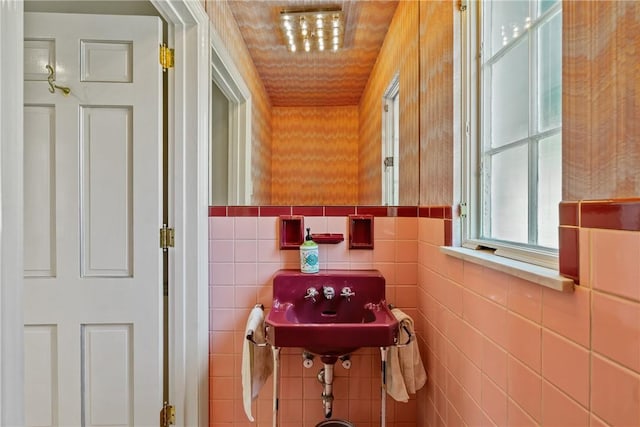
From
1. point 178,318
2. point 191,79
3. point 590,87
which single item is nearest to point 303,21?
point 191,79

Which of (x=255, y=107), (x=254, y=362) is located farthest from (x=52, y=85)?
(x=254, y=362)

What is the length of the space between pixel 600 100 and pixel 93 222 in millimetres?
1633

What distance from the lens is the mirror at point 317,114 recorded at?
4.95ft

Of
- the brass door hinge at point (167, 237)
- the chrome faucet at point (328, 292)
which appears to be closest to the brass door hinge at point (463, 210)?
the chrome faucet at point (328, 292)

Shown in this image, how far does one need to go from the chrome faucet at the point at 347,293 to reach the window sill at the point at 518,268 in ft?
1.52

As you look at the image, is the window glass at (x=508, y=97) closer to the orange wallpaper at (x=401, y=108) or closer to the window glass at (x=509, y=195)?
the window glass at (x=509, y=195)

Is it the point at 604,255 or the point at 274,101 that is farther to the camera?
the point at 274,101

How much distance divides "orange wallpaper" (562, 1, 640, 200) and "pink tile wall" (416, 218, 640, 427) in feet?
0.31

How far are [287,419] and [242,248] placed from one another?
0.83m

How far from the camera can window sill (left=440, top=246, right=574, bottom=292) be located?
1.91 ft

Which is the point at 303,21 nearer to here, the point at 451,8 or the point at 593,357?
the point at 451,8

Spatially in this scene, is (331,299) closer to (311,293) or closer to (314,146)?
(311,293)

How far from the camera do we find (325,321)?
136 cm

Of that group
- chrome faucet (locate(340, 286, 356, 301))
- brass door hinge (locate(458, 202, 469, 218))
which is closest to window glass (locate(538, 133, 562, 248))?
brass door hinge (locate(458, 202, 469, 218))
